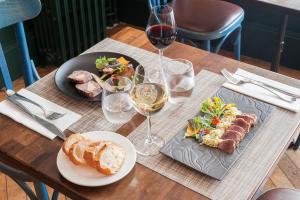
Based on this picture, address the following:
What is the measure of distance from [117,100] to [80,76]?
0.60 feet

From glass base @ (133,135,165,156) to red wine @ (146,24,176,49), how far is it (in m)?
0.26

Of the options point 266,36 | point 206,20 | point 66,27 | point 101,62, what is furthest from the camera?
point 266,36

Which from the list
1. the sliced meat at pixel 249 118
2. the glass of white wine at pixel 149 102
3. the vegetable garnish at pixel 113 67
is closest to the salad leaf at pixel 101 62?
the vegetable garnish at pixel 113 67

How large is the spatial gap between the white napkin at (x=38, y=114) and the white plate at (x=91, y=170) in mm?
106

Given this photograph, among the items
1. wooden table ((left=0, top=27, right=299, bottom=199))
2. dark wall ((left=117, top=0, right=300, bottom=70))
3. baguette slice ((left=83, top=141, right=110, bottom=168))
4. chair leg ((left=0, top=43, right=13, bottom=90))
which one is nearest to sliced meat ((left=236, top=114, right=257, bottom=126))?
wooden table ((left=0, top=27, right=299, bottom=199))

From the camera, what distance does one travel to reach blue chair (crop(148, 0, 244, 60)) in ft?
6.08

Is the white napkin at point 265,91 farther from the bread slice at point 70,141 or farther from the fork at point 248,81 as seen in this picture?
the bread slice at point 70,141

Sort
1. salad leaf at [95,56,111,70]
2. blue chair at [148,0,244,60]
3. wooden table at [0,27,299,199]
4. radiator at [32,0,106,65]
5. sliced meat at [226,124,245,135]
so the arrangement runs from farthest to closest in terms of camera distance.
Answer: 1. radiator at [32,0,106,65]
2. blue chair at [148,0,244,60]
3. salad leaf at [95,56,111,70]
4. sliced meat at [226,124,245,135]
5. wooden table at [0,27,299,199]

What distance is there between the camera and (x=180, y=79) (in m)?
1.00

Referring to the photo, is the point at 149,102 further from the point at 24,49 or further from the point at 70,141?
the point at 24,49

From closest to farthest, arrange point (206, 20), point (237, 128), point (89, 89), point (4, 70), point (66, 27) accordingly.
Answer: point (237, 128) → point (89, 89) → point (4, 70) → point (206, 20) → point (66, 27)

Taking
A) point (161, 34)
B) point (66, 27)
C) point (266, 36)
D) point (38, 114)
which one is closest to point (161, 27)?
point (161, 34)

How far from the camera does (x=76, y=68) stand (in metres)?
1.19

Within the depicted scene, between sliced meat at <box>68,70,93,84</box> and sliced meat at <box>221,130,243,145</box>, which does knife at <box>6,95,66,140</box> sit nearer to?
sliced meat at <box>68,70,93,84</box>
